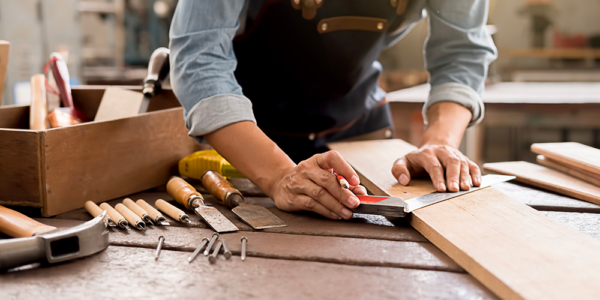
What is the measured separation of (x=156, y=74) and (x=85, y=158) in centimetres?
41

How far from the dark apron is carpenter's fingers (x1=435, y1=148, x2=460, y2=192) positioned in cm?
45

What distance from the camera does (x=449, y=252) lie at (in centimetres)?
75

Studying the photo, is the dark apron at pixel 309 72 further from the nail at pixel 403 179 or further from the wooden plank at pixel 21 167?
the wooden plank at pixel 21 167

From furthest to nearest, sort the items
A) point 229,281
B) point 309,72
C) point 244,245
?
point 309,72, point 244,245, point 229,281

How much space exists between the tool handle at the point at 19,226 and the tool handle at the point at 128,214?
5.3 inches

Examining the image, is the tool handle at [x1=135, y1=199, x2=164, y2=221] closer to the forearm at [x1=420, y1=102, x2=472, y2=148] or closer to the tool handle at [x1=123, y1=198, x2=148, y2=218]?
the tool handle at [x1=123, y1=198, x2=148, y2=218]

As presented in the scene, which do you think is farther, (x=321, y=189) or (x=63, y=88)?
(x=63, y=88)

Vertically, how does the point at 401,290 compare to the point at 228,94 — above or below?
below

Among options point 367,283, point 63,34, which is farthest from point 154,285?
point 63,34

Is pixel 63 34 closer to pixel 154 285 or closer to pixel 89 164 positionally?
pixel 89 164

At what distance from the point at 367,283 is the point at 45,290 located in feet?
1.41

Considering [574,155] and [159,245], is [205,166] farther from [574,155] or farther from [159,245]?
[574,155]

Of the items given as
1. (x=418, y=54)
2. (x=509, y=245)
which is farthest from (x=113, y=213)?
(x=418, y=54)

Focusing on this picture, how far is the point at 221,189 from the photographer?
1021 millimetres
